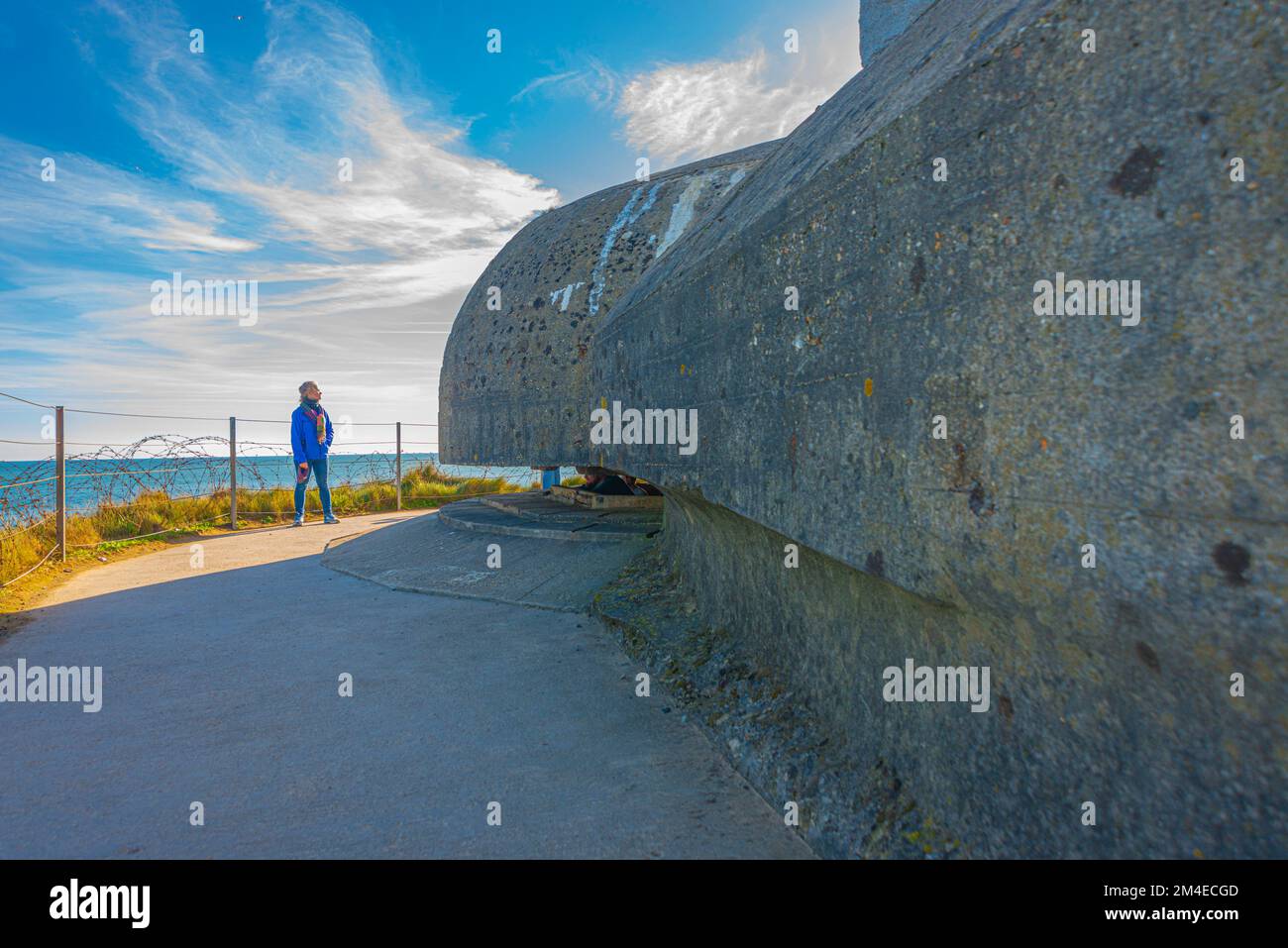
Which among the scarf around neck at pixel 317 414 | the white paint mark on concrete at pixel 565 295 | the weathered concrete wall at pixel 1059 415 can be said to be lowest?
the weathered concrete wall at pixel 1059 415

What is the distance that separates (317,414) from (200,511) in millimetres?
2860

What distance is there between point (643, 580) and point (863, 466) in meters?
3.52

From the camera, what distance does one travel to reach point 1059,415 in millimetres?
1336

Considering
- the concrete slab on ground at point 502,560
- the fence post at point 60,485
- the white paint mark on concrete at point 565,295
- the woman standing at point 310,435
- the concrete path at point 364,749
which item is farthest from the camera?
the woman standing at point 310,435

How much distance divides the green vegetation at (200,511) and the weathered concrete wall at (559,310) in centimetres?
487

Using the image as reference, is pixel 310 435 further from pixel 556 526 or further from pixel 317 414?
pixel 556 526

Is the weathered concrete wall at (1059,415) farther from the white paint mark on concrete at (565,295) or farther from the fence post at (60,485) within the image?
the fence post at (60,485)

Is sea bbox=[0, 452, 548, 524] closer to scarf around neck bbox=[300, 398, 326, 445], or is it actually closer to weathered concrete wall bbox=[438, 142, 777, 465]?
scarf around neck bbox=[300, 398, 326, 445]

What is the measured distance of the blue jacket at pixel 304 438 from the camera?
1193 centimetres

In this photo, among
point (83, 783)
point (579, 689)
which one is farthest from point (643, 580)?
point (83, 783)

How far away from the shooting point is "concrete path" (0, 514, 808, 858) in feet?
7.95

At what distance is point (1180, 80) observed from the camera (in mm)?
A: 1182

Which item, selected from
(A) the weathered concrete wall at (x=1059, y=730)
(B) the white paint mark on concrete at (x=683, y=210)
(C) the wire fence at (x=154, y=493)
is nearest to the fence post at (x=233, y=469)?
(C) the wire fence at (x=154, y=493)
